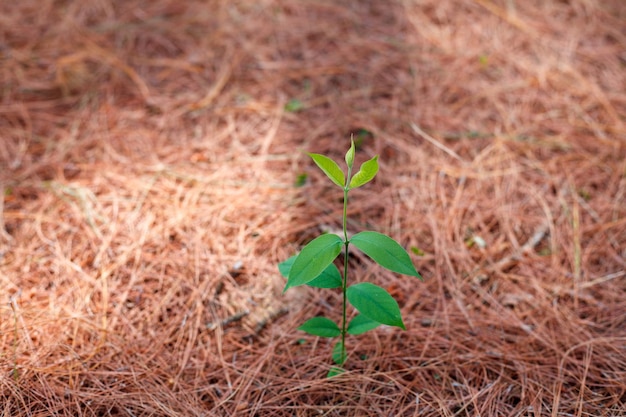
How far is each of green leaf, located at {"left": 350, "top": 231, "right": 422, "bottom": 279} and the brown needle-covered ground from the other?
1.39 ft

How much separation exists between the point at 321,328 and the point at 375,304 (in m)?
0.20

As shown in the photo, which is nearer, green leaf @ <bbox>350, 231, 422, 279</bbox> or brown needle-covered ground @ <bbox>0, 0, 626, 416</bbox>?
green leaf @ <bbox>350, 231, 422, 279</bbox>

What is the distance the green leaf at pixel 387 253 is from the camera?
114 centimetres

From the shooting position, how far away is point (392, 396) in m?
1.36

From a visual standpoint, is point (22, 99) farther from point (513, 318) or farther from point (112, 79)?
point (513, 318)

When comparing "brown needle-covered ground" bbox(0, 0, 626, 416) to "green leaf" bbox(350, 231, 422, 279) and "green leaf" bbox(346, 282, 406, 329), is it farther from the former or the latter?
"green leaf" bbox(350, 231, 422, 279)

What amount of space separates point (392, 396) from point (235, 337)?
499mm

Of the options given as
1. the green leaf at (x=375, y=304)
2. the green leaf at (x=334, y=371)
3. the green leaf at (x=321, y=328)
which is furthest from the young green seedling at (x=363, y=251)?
the green leaf at (x=334, y=371)

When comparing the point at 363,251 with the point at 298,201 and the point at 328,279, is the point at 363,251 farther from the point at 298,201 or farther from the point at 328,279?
the point at 298,201

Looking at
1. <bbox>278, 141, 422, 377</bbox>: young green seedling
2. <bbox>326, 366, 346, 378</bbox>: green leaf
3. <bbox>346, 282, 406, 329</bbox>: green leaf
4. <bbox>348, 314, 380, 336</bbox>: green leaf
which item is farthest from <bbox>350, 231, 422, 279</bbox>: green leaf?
<bbox>326, 366, 346, 378</bbox>: green leaf

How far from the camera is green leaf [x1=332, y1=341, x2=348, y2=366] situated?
1407mm

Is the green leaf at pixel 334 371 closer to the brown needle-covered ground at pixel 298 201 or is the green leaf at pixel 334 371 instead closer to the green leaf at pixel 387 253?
the brown needle-covered ground at pixel 298 201

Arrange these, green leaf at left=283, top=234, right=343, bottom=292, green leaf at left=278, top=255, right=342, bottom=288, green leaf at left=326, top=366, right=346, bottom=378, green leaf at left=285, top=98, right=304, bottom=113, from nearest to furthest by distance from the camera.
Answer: green leaf at left=283, top=234, right=343, bottom=292
green leaf at left=278, top=255, right=342, bottom=288
green leaf at left=326, top=366, right=346, bottom=378
green leaf at left=285, top=98, right=304, bottom=113

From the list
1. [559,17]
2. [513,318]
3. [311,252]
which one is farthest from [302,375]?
[559,17]
